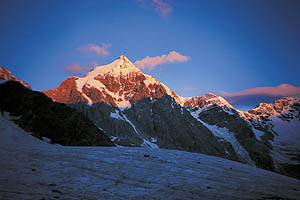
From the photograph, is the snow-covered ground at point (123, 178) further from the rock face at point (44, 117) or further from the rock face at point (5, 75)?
the rock face at point (5, 75)

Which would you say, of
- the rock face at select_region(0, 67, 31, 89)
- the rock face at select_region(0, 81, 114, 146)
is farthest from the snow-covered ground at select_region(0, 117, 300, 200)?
the rock face at select_region(0, 67, 31, 89)

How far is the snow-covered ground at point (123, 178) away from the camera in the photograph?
9.39 m

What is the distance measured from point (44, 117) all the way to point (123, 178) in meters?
35.9

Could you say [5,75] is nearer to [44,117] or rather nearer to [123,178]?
[44,117]

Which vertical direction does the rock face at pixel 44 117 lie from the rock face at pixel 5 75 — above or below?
below

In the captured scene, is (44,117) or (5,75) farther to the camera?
(5,75)

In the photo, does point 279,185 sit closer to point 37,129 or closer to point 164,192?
point 164,192

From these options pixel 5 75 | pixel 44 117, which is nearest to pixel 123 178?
pixel 44 117

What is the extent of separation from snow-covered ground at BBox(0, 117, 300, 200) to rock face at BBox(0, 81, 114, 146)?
21.7 metres

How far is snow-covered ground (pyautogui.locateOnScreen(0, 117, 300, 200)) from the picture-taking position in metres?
9.39

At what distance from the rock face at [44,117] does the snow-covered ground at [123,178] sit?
2172 cm

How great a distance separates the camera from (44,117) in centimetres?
4066

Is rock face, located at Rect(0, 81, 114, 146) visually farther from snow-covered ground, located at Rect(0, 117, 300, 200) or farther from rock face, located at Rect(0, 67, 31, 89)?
snow-covered ground, located at Rect(0, 117, 300, 200)

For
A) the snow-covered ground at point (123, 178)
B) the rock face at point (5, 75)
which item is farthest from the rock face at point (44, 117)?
the snow-covered ground at point (123, 178)
